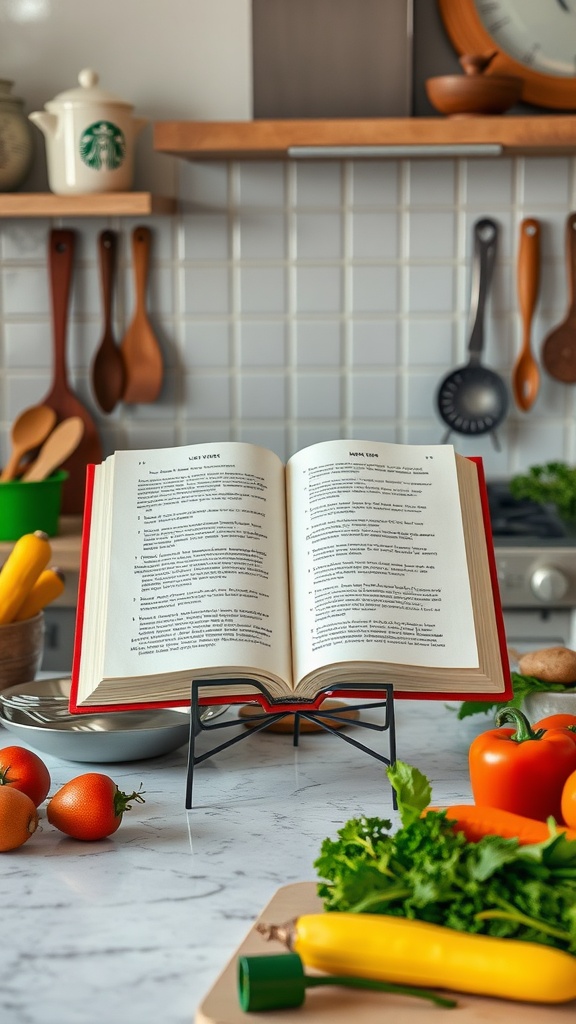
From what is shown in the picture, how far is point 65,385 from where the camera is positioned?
253 centimetres

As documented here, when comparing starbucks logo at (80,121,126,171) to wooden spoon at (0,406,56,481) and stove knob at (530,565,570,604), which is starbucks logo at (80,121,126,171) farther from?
stove knob at (530,565,570,604)

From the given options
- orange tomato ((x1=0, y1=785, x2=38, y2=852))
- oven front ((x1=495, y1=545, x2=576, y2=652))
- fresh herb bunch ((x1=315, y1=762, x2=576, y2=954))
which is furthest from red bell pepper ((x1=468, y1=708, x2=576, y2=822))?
oven front ((x1=495, y1=545, x2=576, y2=652))

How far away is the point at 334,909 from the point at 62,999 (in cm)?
18

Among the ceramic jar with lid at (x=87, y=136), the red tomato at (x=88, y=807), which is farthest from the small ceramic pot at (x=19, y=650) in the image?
the ceramic jar with lid at (x=87, y=136)

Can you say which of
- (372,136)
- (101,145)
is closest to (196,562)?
(372,136)

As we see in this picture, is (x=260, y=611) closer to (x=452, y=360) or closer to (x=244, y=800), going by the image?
(x=244, y=800)

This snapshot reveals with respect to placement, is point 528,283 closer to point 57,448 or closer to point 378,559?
point 57,448

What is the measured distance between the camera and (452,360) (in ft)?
8.27

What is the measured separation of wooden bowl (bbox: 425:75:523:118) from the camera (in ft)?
7.11

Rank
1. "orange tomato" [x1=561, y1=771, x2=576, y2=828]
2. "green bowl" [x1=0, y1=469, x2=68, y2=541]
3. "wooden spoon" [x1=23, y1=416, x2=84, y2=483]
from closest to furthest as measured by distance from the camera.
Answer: "orange tomato" [x1=561, y1=771, x2=576, y2=828] → "green bowl" [x1=0, y1=469, x2=68, y2=541] → "wooden spoon" [x1=23, y1=416, x2=84, y2=483]

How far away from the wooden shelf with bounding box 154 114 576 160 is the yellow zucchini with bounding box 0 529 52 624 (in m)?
1.20

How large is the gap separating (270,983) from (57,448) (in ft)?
6.09

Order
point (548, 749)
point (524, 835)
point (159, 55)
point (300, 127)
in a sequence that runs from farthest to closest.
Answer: point (159, 55)
point (300, 127)
point (548, 749)
point (524, 835)

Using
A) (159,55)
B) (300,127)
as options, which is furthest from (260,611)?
(159,55)
